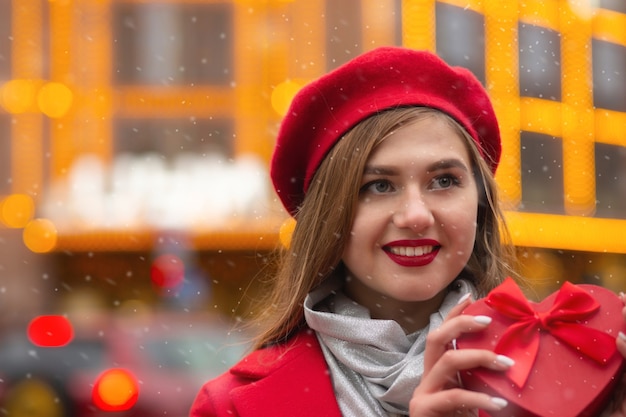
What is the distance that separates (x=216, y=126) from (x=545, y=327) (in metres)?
13.1

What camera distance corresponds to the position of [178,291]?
1516cm

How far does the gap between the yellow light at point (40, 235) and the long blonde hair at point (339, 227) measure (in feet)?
43.1

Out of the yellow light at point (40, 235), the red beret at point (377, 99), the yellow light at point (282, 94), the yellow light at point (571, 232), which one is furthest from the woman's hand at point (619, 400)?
the yellow light at point (40, 235)

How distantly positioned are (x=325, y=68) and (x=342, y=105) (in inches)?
453

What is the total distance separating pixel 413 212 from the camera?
2.09 meters

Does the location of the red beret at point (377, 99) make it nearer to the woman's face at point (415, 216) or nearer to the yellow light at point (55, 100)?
the woman's face at point (415, 216)

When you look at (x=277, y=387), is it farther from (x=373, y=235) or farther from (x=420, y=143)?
(x=420, y=143)

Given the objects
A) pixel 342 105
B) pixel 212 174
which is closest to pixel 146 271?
pixel 212 174

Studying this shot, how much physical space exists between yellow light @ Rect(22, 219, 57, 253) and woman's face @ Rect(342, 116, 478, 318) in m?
13.4

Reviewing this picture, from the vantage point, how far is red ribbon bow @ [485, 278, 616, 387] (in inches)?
70.9

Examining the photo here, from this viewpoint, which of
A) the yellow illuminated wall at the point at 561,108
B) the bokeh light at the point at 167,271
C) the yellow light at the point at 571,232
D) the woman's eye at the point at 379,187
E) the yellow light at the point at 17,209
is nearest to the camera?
the woman's eye at the point at 379,187

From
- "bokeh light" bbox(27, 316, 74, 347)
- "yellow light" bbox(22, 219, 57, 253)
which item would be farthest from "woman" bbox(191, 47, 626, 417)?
"yellow light" bbox(22, 219, 57, 253)

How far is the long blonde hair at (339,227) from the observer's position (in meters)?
2.21

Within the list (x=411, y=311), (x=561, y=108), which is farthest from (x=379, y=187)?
(x=561, y=108)
